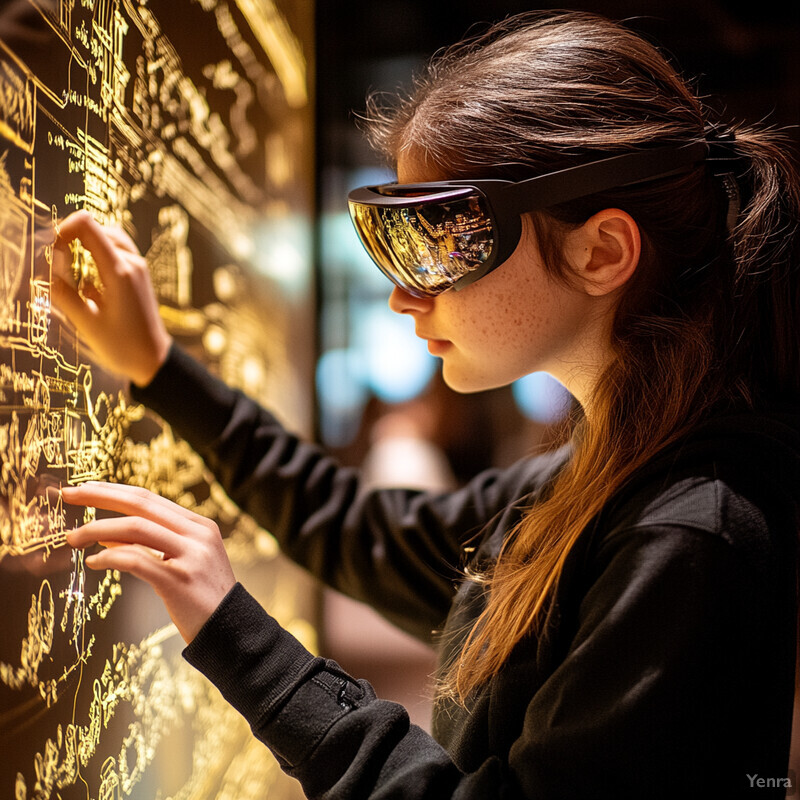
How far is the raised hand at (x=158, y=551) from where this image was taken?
70 centimetres

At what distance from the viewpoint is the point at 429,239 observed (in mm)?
849

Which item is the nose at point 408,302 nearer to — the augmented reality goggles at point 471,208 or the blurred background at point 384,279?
the augmented reality goggles at point 471,208

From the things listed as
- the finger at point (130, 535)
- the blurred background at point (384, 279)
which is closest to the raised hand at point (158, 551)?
the finger at point (130, 535)

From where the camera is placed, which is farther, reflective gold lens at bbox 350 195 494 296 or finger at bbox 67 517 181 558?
reflective gold lens at bbox 350 195 494 296

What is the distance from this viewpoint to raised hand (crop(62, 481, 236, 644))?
698 mm

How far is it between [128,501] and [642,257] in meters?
0.60

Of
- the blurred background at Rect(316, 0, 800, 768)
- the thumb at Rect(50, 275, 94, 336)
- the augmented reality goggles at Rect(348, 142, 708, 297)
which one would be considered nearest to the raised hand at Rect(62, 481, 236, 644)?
the thumb at Rect(50, 275, 94, 336)

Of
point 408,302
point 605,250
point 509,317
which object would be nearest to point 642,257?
point 605,250

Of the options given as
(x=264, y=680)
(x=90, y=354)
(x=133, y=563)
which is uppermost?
(x=90, y=354)

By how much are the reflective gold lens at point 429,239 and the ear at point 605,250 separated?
98mm

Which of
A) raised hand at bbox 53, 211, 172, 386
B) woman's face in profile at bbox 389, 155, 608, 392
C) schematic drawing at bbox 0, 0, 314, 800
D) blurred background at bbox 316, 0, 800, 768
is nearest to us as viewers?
schematic drawing at bbox 0, 0, 314, 800

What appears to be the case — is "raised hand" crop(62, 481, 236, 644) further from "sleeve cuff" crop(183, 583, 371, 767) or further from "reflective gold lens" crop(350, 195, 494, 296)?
"reflective gold lens" crop(350, 195, 494, 296)

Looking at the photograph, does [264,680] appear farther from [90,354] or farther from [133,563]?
[90,354]

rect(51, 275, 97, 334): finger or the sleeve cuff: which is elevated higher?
rect(51, 275, 97, 334): finger
